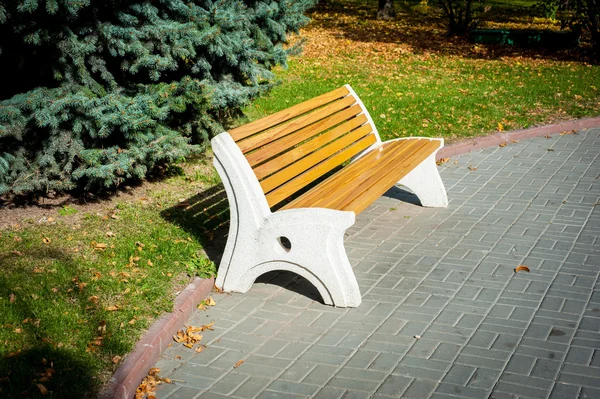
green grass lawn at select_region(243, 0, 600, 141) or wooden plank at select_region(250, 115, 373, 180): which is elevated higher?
wooden plank at select_region(250, 115, 373, 180)

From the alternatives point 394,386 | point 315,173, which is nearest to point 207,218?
point 315,173

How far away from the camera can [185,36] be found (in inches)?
270

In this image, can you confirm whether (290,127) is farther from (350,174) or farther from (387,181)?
(387,181)

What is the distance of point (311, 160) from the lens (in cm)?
604

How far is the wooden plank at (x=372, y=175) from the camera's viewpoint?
17.7 ft

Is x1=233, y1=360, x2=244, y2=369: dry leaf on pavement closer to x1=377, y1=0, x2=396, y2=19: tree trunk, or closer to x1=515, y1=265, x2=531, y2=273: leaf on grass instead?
x1=515, y1=265, x2=531, y2=273: leaf on grass

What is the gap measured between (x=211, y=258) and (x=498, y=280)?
2180 mm

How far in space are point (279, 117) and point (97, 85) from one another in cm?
190

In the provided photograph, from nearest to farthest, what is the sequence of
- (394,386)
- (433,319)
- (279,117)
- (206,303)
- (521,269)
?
(394,386) → (433,319) → (206,303) → (521,269) → (279,117)

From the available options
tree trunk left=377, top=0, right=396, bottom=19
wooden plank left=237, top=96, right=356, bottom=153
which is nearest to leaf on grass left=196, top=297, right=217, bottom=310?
wooden plank left=237, top=96, right=356, bottom=153

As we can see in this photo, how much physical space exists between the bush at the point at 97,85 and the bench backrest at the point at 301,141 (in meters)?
1.15

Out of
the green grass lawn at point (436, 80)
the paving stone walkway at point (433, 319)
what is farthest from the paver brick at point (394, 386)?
the green grass lawn at point (436, 80)

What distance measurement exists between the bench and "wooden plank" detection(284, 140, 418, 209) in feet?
0.04

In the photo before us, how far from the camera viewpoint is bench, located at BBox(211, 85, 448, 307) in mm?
5047
